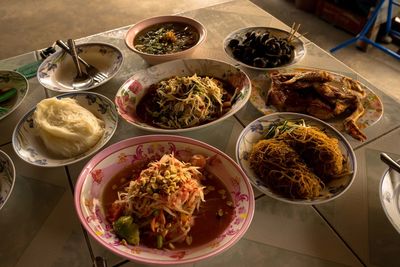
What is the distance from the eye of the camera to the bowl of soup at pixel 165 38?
1.69 meters

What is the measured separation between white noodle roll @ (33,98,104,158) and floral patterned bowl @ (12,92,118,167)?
0.03m

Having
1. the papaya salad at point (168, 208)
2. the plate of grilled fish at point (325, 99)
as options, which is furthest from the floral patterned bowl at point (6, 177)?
the plate of grilled fish at point (325, 99)

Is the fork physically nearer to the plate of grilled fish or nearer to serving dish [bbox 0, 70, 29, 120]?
serving dish [bbox 0, 70, 29, 120]

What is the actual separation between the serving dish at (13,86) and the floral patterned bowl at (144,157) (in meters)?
0.66

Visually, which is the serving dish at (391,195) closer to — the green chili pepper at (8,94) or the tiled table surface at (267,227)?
the tiled table surface at (267,227)

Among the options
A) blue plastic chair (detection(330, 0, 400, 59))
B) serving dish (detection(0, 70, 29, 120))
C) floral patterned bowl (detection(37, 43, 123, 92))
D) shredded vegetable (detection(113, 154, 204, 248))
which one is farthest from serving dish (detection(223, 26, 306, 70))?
blue plastic chair (detection(330, 0, 400, 59))

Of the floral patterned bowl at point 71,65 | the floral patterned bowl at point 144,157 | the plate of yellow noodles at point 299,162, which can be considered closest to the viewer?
the floral patterned bowl at point 144,157

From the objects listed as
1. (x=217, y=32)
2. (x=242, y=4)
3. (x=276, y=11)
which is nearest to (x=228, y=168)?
(x=217, y=32)

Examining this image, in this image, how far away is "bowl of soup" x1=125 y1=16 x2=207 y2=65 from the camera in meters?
1.69

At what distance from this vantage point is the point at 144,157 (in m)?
1.19

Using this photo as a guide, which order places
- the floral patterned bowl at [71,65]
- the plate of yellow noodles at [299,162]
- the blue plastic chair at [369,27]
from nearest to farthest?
the plate of yellow noodles at [299,162] < the floral patterned bowl at [71,65] < the blue plastic chair at [369,27]

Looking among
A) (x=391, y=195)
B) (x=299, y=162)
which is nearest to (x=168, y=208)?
(x=299, y=162)

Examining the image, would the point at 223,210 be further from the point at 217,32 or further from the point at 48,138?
the point at 217,32

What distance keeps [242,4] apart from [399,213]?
1841 mm
